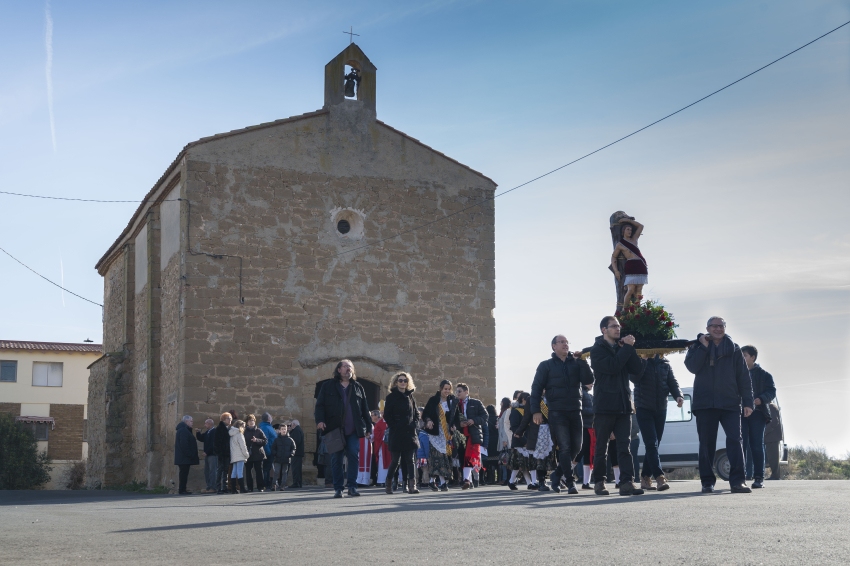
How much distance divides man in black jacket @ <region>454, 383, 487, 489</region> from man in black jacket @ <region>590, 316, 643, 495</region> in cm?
513

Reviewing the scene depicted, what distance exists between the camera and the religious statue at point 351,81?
936 inches

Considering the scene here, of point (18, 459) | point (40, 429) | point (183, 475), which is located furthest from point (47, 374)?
point (183, 475)

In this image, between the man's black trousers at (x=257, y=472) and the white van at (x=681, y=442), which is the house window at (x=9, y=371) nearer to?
the man's black trousers at (x=257, y=472)

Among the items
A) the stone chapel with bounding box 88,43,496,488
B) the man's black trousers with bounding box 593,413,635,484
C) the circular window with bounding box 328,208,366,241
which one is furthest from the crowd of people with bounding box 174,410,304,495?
the man's black trousers with bounding box 593,413,635,484

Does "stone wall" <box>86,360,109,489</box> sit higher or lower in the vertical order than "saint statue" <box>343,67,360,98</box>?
lower

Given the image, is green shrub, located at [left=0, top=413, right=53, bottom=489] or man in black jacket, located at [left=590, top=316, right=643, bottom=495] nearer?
man in black jacket, located at [left=590, top=316, right=643, bottom=495]

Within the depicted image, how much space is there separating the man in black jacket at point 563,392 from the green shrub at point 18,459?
3826 centimetres

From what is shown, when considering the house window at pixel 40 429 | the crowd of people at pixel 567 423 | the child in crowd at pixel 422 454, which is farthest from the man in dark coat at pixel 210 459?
the house window at pixel 40 429

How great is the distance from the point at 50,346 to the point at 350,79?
129 feet

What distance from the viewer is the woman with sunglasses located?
14336 mm

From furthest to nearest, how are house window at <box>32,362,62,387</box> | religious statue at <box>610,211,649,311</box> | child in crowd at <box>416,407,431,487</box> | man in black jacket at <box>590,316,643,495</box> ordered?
1. house window at <box>32,362,62,387</box>
2. child in crowd at <box>416,407,431,487</box>
3. religious statue at <box>610,211,649,311</box>
4. man in black jacket at <box>590,316,643,495</box>

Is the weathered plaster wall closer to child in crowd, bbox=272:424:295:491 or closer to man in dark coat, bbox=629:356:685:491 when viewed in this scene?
child in crowd, bbox=272:424:295:491

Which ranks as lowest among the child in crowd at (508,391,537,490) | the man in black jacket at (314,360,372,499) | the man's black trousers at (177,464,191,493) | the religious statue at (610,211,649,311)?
the man's black trousers at (177,464,191,493)

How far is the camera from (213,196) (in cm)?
2183
